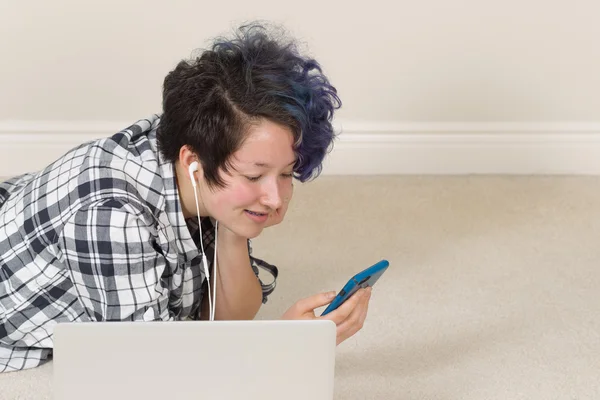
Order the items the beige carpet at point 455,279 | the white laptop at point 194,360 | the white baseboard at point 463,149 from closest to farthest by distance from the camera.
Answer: the white laptop at point 194,360 < the beige carpet at point 455,279 < the white baseboard at point 463,149

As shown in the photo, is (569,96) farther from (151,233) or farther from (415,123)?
(151,233)

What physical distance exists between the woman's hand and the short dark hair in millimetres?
219

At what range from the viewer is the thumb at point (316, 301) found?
1.49 meters

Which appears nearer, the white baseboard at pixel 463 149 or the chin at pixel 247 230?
the chin at pixel 247 230

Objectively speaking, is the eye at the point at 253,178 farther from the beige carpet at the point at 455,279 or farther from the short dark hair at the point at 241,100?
the beige carpet at the point at 455,279

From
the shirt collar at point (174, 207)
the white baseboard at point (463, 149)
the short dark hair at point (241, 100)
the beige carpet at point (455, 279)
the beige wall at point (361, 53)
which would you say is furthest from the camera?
the white baseboard at point (463, 149)

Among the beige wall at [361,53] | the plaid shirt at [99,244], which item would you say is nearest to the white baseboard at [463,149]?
the beige wall at [361,53]

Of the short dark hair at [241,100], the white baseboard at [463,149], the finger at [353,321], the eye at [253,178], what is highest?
the short dark hair at [241,100]

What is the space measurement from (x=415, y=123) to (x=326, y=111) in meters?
1.27

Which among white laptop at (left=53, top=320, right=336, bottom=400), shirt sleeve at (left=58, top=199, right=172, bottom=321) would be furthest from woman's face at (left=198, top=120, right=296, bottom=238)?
white laptop at (left=53, top=320, right=336, bottom=400)

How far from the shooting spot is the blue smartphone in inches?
55.7

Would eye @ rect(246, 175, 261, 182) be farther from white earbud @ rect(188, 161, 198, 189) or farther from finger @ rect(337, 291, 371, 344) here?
finger @ rect(337, 291, 371, 344)

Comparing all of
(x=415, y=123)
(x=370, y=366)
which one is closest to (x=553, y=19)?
(x=415, y=123)

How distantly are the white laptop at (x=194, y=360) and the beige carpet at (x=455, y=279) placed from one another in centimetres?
52
